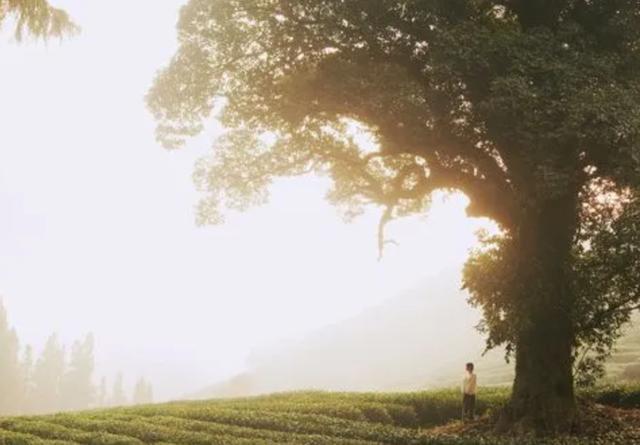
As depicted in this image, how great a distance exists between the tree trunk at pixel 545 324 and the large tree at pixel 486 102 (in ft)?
0.15

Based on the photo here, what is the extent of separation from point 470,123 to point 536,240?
4448 mm

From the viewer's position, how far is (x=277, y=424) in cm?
2016

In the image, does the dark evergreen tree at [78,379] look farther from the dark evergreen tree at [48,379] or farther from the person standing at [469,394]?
the person standing at [469,394]

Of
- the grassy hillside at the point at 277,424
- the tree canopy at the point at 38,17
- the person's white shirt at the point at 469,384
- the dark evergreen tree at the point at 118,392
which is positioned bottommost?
the dark evergreen tree at the point at 118,392

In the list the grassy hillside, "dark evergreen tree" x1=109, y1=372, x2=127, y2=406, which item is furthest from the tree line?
the grassy hillside

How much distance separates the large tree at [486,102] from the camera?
61.2 ft

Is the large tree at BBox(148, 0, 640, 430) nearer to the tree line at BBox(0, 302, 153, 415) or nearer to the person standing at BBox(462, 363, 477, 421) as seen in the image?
the person standing at BBox(462, 363, 477, 421)

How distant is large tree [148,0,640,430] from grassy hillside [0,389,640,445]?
4742 mm

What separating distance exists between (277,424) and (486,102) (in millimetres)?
11611

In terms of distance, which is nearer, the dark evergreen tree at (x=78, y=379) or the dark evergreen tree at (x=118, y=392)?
the dark evergreen tree at (x=78, y=379)

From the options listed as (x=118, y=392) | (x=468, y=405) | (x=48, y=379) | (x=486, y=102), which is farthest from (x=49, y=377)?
(x=486, y=102)

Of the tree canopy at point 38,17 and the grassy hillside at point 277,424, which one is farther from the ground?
the tree canopy at point 38,17

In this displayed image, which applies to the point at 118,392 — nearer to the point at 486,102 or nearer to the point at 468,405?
the point at 468,405

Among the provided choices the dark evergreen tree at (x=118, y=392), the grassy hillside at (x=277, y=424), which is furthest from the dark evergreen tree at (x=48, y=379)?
the grassy hillside at (x=277, y=424)
